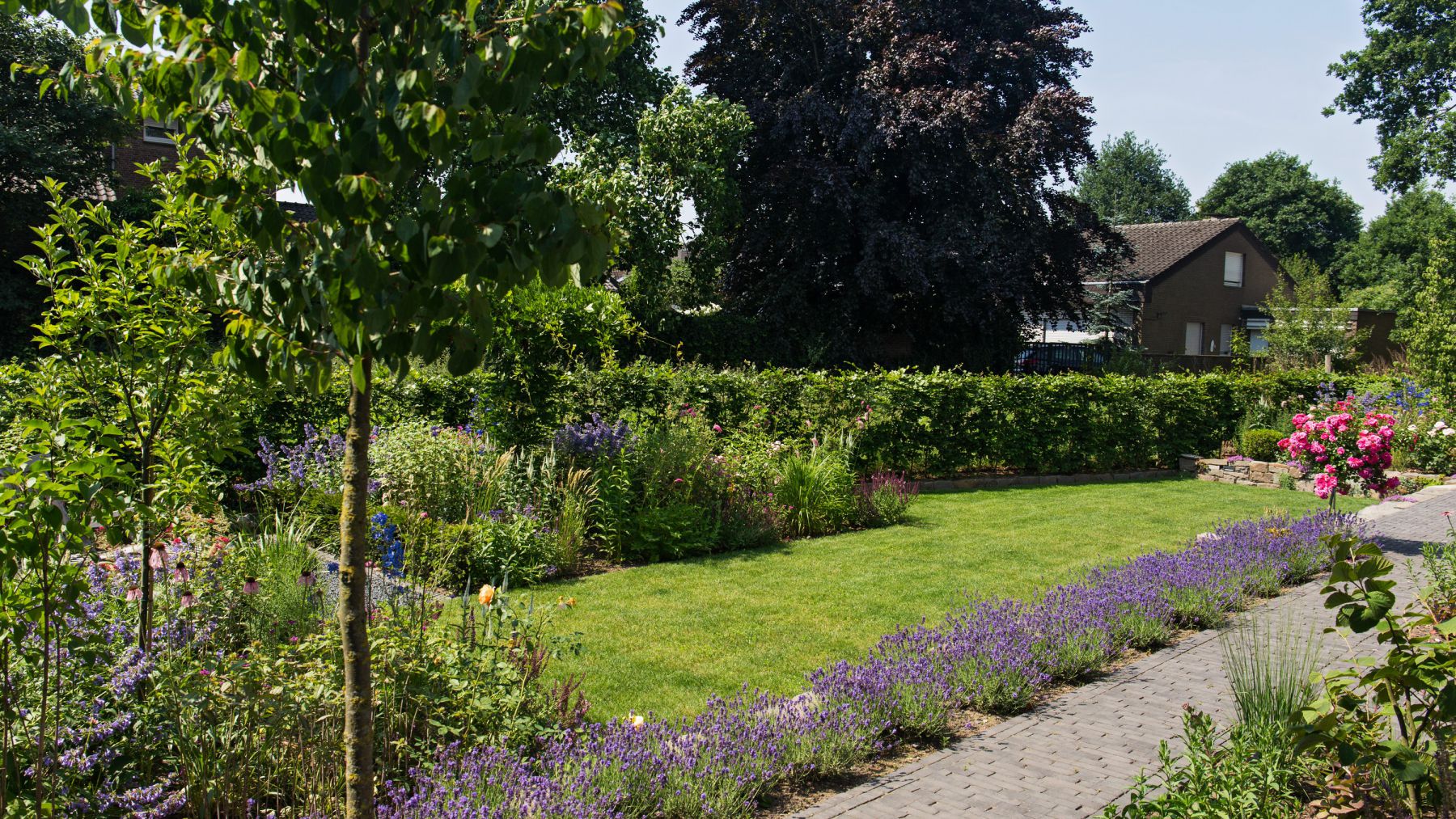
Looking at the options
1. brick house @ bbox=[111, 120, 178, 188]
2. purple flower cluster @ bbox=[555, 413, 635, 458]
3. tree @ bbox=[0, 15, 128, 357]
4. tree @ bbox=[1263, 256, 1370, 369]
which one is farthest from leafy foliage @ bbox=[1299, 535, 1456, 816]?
tree @ bbox=[1263, 256, 1370, 369]

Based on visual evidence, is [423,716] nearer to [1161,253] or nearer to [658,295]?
[658,295]

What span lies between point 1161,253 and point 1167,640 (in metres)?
35.3

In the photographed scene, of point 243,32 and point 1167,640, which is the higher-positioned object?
point 243,32

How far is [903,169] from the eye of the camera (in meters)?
21.9

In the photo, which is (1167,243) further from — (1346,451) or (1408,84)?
(1346,451)

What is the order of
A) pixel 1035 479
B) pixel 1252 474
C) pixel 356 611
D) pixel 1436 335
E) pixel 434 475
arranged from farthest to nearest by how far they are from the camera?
pixel 1436 335
pixel 1252 474
pixel 1035 479
pixel 434 475
pixel 356 611

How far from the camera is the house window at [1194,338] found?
125ft

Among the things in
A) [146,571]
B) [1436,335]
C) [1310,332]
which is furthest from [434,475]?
[1310,332]

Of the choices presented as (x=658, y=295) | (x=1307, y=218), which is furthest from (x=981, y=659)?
(x=1307, y=218)

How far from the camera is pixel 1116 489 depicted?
46.0ft

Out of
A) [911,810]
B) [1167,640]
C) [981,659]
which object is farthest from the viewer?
[1167,640]

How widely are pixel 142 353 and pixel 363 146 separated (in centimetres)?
296

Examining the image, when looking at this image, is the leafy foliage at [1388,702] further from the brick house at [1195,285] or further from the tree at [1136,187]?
the tree at [1136,187]

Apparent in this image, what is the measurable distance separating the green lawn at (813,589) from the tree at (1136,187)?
7594 centimetres
